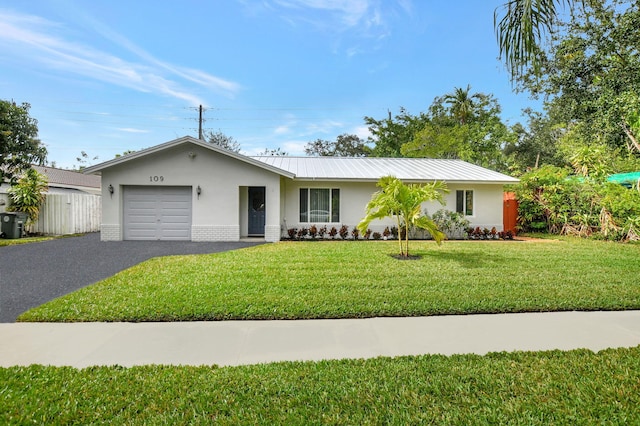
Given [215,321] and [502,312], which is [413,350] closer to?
[502,312]

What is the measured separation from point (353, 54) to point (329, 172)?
8.10 meters

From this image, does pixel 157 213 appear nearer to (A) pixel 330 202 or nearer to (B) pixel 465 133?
(A) pixel 330 202

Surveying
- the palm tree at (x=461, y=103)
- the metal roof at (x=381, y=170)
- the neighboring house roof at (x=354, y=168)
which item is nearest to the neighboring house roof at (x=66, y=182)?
Answer: the neighboring house roof at (x=354, y=168)

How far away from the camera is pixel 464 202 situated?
53.2 feet

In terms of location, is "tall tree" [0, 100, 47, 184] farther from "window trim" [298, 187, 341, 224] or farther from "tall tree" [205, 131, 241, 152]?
"tall tree" [205, 131, 241, 152]

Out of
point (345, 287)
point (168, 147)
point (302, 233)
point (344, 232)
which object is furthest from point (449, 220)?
point (168, 147)

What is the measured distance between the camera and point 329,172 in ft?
51.8

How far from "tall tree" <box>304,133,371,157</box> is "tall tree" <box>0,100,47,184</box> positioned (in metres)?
30.6

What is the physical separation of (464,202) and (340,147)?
29.6 meters

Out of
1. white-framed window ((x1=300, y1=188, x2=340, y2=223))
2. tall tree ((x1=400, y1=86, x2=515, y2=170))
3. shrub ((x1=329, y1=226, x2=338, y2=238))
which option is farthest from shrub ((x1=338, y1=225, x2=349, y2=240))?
tall tree ((x1=400, y1=86, x2=515, y2=170))

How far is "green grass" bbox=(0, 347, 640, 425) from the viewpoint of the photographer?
2.62 m

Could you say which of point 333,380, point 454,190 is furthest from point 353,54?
point 333,380

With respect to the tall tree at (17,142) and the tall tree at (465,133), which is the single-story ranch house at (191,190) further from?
the tall tree at (465,133)

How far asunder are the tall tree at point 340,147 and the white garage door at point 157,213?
30997 millimetres
